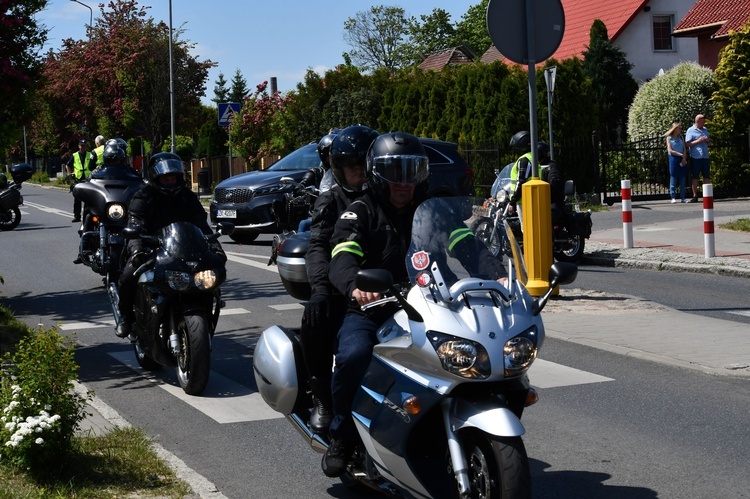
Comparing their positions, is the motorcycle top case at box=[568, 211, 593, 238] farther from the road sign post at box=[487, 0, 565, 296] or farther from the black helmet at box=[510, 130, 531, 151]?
the road sign post at box=[487, 0, 565, 296]

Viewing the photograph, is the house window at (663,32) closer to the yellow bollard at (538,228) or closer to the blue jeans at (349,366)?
the yellow bollard at (538,228)

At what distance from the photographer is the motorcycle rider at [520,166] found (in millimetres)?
13727

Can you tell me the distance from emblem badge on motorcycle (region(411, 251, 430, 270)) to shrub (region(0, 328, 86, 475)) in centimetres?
202

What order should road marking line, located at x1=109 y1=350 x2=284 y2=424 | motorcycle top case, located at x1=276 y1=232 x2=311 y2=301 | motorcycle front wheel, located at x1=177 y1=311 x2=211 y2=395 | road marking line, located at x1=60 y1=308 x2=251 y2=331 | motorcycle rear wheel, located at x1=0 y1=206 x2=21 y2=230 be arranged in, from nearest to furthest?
motorcycle top case, located at x1=276 y1=232 x2=311 y2=301, road marking line, located at x1=109 y1=350 x2=284 y2=424, motorcycle front wheel, located at x1=177 y1=311 x2=211 y2=395, road marking line, located at x1=60 y1=308 x2=251 y2=331, motorcycle rear wheel, located at x1=0 y1=206 x2=21 y2=230

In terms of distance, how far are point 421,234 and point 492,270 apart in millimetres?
332

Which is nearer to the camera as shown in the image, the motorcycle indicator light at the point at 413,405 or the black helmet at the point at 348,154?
the motorcycle indicator light at the point at 413,405

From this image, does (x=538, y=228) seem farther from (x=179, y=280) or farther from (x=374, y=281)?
(x=374, y=281)

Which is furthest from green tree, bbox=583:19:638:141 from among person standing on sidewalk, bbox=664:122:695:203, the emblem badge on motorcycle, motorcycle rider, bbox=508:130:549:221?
the emblem badge on motorcycle

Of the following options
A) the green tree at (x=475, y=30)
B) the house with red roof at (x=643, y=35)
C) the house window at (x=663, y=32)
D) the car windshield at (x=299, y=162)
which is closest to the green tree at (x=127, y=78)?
the house with red roof at (x=643, y=35)

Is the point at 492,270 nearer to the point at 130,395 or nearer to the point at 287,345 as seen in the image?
the point at 287,345

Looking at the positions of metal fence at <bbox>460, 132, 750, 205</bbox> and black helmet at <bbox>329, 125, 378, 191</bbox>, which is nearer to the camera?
black helmet at <bbox>329, 125, 378, 191</bbox>

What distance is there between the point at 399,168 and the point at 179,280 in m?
3.35

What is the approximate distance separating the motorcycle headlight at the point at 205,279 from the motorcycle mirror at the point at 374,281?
145 inches

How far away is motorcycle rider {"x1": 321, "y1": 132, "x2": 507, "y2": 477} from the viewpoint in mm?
4859
